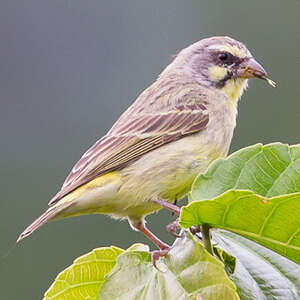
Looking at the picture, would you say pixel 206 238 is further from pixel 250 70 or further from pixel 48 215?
pixel 250 70

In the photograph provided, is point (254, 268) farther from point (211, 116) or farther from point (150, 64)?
point (150, 64)

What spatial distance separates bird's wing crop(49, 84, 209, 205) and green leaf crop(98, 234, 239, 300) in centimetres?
137

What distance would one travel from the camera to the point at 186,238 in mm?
1864

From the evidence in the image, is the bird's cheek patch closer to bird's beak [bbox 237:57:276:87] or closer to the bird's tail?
bird's beak [bbox 237:57:276:87]

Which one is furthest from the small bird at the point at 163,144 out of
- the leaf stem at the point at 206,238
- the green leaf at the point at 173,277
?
the leaf stem at the point at 206,238

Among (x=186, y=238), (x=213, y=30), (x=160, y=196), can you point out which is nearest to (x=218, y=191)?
(x=186, y=238)

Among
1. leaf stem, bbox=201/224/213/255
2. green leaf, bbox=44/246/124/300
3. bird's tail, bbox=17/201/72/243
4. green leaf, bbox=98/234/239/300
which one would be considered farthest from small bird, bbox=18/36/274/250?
leaf stem, bbox=201/224/213/255

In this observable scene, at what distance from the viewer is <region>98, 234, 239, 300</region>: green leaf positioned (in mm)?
1734

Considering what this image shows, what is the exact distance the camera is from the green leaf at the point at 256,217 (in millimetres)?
1636

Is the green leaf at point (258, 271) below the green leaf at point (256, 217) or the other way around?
below

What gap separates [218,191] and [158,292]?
0.29 meters

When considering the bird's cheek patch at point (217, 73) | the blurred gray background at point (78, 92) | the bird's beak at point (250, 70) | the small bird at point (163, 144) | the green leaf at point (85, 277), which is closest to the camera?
the green leaf at point (85, 277)

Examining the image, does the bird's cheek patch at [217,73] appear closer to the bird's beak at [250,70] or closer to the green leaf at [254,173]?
the bird's beak at [250,70]

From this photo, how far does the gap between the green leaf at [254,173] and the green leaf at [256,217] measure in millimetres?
68
